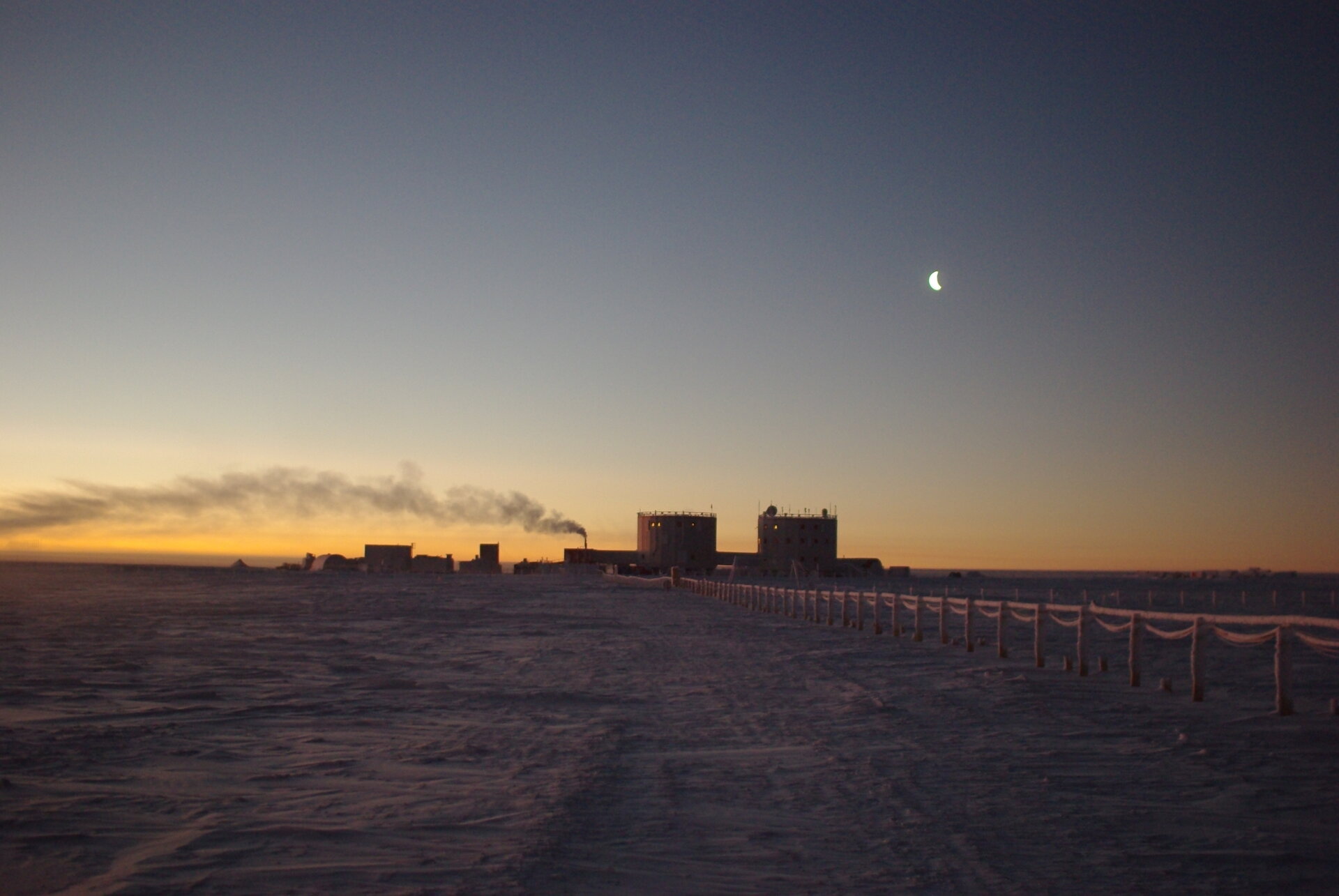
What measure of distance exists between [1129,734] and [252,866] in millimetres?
9130

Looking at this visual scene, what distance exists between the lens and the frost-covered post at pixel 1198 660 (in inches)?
576

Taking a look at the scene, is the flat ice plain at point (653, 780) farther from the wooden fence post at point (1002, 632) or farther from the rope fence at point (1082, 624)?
the wooden fence post at point (1002, 632)

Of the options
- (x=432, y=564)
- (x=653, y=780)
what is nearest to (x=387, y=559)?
(x=432, y=564)

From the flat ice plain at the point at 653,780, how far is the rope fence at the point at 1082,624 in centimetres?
58

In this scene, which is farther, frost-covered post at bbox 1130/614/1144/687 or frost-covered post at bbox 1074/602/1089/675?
frost-covered post at bbox 1074/602/1089/675

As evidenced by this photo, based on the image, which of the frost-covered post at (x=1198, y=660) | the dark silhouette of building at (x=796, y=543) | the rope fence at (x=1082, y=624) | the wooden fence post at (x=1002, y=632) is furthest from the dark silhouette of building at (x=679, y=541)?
the frost-covered post at (x=1198, y=660)

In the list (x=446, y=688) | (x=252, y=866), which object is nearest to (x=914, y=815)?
(x=252, y=866)

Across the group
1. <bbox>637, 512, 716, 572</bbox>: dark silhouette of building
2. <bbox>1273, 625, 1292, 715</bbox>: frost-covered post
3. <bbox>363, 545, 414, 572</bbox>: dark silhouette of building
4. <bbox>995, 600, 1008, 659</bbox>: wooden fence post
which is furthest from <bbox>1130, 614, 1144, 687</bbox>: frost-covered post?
<bbox>363, 545, 414, 572</bbox>: dark silhouette of building

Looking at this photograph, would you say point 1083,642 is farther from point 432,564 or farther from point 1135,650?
point 432,564

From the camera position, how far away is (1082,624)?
18.7 meters

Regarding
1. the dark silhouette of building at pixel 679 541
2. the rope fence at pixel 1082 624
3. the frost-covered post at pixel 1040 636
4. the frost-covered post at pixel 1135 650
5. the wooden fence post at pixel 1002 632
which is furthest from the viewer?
the dark silhouette of building at pixel 679 541

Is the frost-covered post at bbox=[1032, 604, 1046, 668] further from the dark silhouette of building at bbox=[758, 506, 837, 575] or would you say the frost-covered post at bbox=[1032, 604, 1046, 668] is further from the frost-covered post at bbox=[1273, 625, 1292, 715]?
the dark silhouette of building at bbox=[758, 506, 837, 575]

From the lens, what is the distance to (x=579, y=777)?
29.2ft

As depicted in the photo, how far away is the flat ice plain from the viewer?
6121 mm
